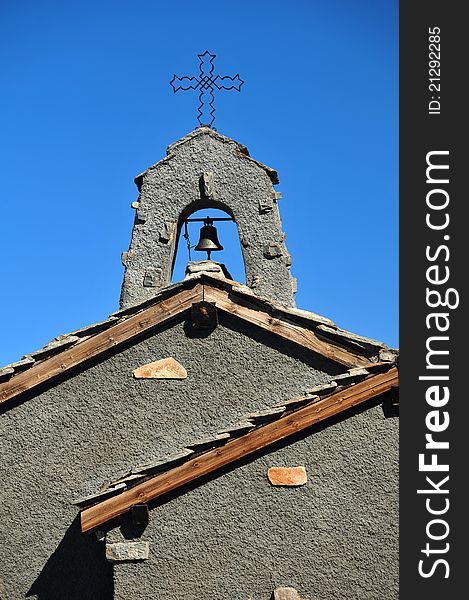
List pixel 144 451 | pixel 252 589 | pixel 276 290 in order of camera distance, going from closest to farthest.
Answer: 1. pixel 252 589
2. pixel 144 451
3. pixel 276 290

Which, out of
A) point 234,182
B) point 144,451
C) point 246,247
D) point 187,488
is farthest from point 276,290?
point 187,488

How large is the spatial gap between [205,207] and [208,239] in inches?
14.0

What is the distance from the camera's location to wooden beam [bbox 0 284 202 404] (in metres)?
8.91

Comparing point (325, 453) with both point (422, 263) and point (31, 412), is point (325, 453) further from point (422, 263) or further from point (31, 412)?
point (31, 412)

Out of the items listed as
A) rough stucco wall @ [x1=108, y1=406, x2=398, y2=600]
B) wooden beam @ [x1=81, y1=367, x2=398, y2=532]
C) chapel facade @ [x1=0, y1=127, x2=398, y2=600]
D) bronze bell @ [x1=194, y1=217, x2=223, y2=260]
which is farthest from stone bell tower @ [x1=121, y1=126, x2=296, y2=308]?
rough stucco wall @ [x1=108, y1=406, x2=398, y2=600]

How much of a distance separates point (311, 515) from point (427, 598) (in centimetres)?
130

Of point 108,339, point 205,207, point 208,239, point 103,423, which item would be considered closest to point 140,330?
point 108,339

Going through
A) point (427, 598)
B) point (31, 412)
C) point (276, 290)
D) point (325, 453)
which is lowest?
point (427, 598)

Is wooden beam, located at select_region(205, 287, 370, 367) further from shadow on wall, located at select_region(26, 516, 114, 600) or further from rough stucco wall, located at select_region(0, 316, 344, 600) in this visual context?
shadow on wall, located at select_region(26, 516, 114, 600)

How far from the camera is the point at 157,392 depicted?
885cm

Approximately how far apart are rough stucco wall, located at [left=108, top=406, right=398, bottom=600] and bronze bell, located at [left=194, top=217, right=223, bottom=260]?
11.3 ft

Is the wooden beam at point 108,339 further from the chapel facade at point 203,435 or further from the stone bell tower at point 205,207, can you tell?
the stone bell tower at point 205,207

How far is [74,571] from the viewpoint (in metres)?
8.50

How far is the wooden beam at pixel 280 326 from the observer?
881 cm
